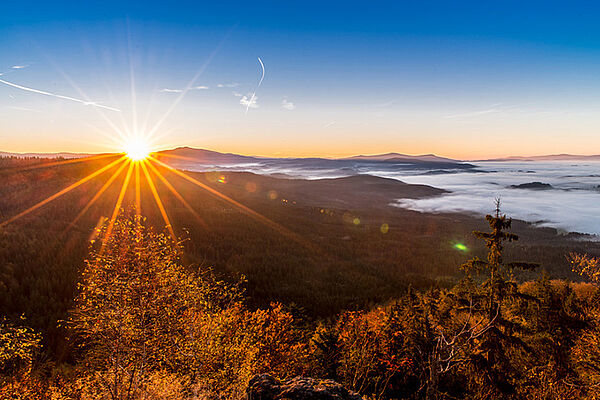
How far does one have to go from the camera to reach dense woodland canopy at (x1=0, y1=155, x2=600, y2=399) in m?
11.7

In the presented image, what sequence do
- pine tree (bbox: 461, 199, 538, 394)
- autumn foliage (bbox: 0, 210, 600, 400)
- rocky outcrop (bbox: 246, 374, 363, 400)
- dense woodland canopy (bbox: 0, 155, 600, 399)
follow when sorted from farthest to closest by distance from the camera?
pine tree (bbox: 461, 199, 538, 394) < dense woodland canopy (bbox: 0, 155, 600, 399) < autumn foliage (bbox: 0, 210, 600, 400) < rocky outcrop (bbox: 246, 374, 363, 400)

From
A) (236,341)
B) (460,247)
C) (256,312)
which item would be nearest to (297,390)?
(236,341)

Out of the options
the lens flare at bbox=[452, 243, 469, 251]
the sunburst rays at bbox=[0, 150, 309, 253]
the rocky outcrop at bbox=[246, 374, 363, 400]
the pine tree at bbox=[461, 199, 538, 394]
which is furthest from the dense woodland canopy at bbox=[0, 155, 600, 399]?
the lens flare at bbox=[452, 243, 469, 251]

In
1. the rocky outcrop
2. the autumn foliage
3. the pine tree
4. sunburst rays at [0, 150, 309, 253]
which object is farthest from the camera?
sunburst rays at [0, 150, 309, 253]

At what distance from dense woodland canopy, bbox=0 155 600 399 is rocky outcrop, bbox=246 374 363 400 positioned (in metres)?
3.08

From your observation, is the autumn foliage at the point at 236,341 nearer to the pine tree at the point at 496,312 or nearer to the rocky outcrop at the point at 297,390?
the pine tree at the point at 496,312

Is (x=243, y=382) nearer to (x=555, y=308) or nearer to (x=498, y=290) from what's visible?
(x=498, y=290)

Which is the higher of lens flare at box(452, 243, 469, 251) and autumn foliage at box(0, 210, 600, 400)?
autumn foliage at box(0, 210, 600, 400)

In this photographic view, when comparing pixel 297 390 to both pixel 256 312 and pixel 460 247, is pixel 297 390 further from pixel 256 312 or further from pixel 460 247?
pixel 460 247

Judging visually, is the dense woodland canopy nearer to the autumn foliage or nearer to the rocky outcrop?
the autumn foliage

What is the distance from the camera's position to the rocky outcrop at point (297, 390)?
325 inches

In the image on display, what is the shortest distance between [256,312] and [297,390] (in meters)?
15.1

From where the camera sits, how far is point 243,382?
13.0 m

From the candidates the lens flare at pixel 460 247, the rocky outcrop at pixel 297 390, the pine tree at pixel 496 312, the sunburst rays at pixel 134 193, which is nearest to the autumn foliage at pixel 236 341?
the pine tree at pixel 496 312
